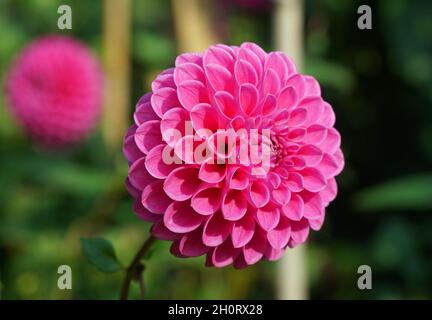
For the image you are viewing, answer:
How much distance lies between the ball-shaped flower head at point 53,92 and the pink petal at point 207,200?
83 centimetres

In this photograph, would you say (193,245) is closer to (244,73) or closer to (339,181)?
(244,73)

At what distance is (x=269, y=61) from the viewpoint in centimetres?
64

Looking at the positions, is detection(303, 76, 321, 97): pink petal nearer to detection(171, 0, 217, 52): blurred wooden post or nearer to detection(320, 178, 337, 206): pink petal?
detection(320, 178, 337, 206): pink petal

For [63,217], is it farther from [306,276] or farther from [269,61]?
[269,61]

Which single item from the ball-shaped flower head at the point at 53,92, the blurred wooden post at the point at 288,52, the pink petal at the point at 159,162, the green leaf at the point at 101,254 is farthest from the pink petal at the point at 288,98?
the ball-shaped flower head at the point at 53,92

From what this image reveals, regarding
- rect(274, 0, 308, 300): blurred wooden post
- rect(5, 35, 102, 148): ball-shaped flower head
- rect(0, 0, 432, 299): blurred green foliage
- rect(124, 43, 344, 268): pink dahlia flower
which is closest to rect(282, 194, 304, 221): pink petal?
rect(124, 43, 344, 268): pink dahlia flower

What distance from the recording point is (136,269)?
2.21ft

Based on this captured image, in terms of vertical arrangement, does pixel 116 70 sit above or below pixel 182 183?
above

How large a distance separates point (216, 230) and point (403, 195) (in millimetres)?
752

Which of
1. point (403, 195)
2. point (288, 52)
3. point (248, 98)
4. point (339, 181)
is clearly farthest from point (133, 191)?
point (339, 181)

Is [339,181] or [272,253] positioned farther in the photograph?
[339,181]

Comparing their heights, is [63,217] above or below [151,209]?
below

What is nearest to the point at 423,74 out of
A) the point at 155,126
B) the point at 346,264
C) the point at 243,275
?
the point at 346,264

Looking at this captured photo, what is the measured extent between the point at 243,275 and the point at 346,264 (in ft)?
0.71
